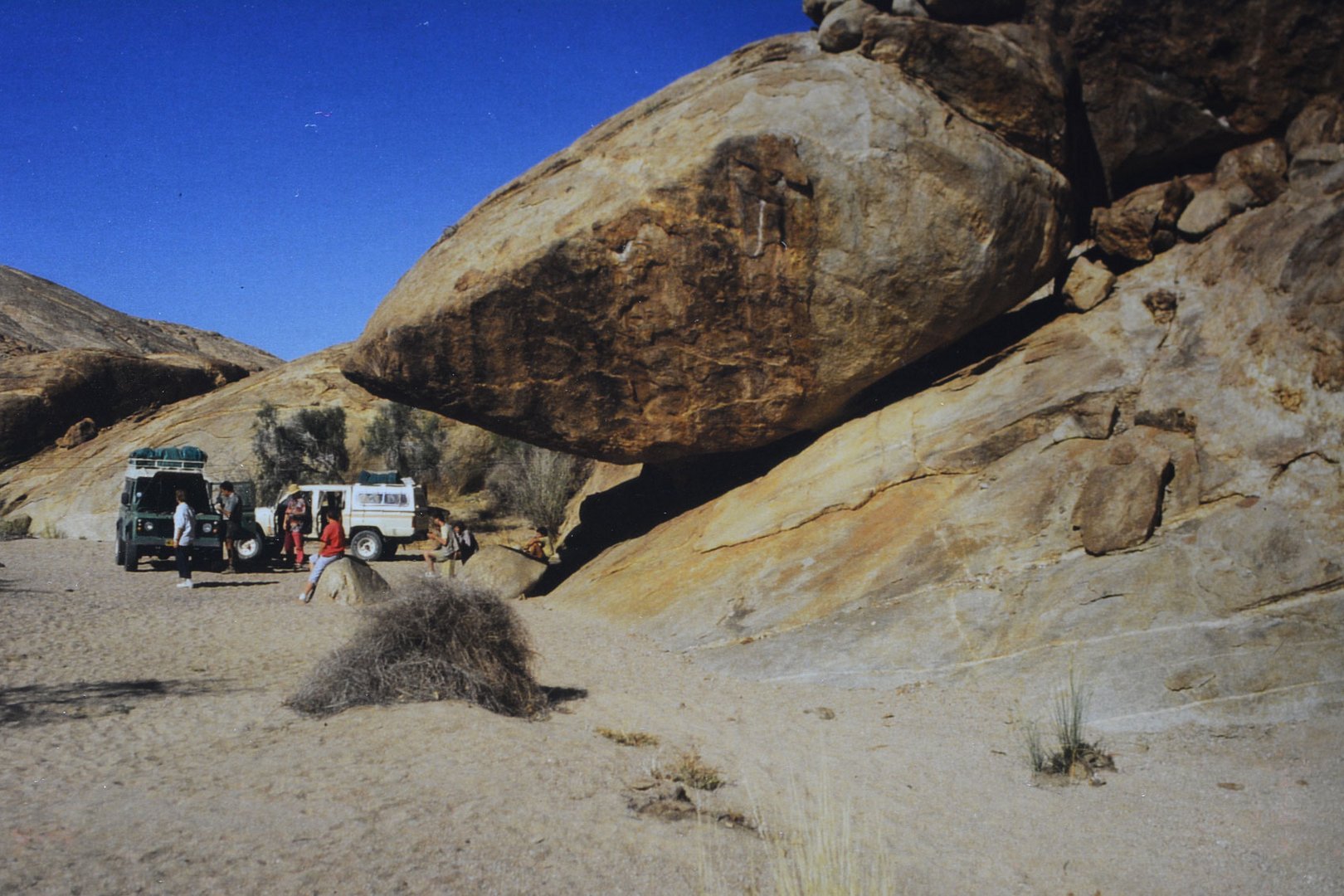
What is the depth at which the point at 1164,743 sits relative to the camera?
304 inches

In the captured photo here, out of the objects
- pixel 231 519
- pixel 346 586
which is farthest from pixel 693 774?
pixel 231 519

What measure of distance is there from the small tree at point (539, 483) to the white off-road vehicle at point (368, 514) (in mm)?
3388

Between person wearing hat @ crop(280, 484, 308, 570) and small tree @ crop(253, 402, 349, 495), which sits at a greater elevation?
small tree @ crop(253, 402, 349, 495)

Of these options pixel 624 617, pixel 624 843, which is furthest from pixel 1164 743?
pixel 624 617

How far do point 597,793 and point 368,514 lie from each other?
1690 cm

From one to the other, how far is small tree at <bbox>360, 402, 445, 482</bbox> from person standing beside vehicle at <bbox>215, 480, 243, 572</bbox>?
33.3 feet

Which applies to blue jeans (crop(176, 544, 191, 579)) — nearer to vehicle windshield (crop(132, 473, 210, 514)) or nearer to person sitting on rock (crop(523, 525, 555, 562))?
vehicle windshield (crop(132, 473, 210, 514))

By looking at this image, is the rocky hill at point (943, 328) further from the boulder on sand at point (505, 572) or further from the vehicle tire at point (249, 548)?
the vehicle tire at point (249, 548)

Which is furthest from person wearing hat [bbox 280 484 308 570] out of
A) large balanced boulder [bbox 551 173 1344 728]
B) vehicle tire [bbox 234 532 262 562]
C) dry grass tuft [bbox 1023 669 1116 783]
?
dry grass tuft [bbox 1023 669 1116 783]

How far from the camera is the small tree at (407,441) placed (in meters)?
29.0

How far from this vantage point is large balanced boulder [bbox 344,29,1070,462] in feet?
37.1

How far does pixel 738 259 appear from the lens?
1157 cm

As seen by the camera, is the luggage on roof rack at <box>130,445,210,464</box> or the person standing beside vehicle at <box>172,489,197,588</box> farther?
the luggage on roof rack at <box>130,445,210,464</box>

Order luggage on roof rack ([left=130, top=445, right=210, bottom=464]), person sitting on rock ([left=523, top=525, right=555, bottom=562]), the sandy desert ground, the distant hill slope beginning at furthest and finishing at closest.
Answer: the distant hill slope
person sitting on rock ([left=523, top=525, right=555, bottom=562])
luggage on roof rack ([left=130, top=445, right=210, bottom=464])
the sandy desert ground
